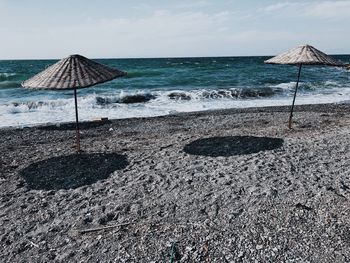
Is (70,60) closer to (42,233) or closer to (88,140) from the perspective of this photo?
(88,140)

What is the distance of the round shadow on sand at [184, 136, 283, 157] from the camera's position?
349 inches

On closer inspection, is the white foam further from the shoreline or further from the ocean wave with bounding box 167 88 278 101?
the shoreline

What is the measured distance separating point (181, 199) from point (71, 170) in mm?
2930

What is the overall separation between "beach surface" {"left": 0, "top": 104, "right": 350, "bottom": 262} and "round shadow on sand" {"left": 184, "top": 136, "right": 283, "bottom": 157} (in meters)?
0.03

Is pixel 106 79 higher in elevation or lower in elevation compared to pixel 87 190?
higher

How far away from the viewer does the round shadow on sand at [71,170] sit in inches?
289

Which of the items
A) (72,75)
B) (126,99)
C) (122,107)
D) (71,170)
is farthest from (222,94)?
(71,170)

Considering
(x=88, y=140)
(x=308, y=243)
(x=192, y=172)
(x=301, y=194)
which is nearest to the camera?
(x=308, y=243)

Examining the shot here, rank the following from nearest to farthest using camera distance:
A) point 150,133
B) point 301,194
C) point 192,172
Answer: point 301,194, point 192,172, point 150,133

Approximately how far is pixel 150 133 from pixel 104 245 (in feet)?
23.7

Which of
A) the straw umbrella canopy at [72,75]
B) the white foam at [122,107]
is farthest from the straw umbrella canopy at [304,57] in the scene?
the white foam at [122,107]

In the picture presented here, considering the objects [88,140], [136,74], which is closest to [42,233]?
[88,140]

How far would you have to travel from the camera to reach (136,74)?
41719mm

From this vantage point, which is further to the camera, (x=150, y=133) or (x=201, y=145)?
(x=150, y=133)
